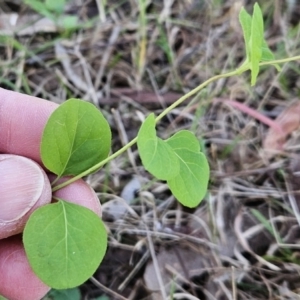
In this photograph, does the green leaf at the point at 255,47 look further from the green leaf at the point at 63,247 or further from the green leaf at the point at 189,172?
the green leaf at the point at 63,247

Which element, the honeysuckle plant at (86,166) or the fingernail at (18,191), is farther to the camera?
the fingernail at (18,191)

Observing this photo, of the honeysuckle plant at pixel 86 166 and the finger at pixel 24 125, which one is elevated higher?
the honeysuckle plant at pixel 86 166

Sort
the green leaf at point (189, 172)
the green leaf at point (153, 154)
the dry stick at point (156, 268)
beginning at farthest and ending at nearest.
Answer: the dry stick at point (156, 268) < the green leaf at point (189, 172) < the green leaf at point (153, 154)

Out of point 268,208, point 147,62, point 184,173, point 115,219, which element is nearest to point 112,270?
point 115,219

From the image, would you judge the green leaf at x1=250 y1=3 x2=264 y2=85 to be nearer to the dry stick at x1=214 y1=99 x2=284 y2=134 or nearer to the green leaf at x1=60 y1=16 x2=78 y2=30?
the dry stick at x1=214 y1=99 x2=284 y2=134

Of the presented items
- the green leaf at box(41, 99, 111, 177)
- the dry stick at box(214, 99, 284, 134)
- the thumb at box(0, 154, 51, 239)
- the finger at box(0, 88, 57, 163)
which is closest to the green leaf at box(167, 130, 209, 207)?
the green leaf at box(41, 99, 111, 177)

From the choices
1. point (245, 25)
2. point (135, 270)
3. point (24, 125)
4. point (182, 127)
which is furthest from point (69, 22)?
point (245, 25)

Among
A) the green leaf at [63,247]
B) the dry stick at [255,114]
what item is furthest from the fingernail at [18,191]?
the dry stick at [255,114]
